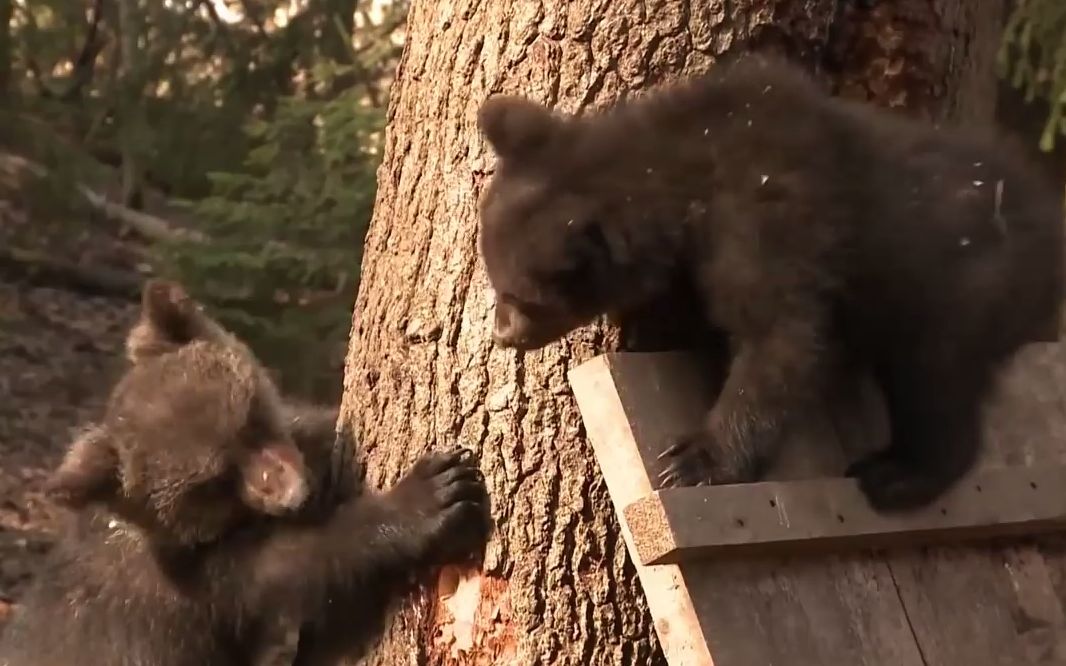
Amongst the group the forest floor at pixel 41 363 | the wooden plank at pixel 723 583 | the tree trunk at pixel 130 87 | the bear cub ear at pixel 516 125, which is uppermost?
the tree trunk at pixel 130 87

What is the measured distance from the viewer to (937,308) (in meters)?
2.75

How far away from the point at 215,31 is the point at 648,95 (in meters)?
8.61

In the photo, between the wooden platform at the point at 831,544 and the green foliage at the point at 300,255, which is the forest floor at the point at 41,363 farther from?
the wooden platform at the point at 831,544

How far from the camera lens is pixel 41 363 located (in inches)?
392

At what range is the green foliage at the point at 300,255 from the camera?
7.29 metres

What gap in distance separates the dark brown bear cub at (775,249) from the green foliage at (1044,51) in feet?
12.0

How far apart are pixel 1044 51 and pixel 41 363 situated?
7.63m

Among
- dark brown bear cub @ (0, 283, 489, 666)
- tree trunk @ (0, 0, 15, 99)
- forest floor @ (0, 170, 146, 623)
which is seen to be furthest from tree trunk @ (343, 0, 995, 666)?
tree trunk @ (0, 0, 15, 99)

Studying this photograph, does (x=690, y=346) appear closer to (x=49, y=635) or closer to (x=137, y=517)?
(x=137, y=517)

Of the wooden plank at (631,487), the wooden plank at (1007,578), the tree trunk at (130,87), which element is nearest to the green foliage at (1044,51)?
the wooden plank at (1007,578)

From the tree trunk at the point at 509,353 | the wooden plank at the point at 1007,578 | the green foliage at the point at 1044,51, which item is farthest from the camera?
the green foliage at the point at 1044,51

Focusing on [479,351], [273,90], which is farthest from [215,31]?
[479,351]

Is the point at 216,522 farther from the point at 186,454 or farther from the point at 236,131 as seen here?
the point at 236,131

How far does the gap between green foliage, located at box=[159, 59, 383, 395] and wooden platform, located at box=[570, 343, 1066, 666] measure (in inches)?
188
